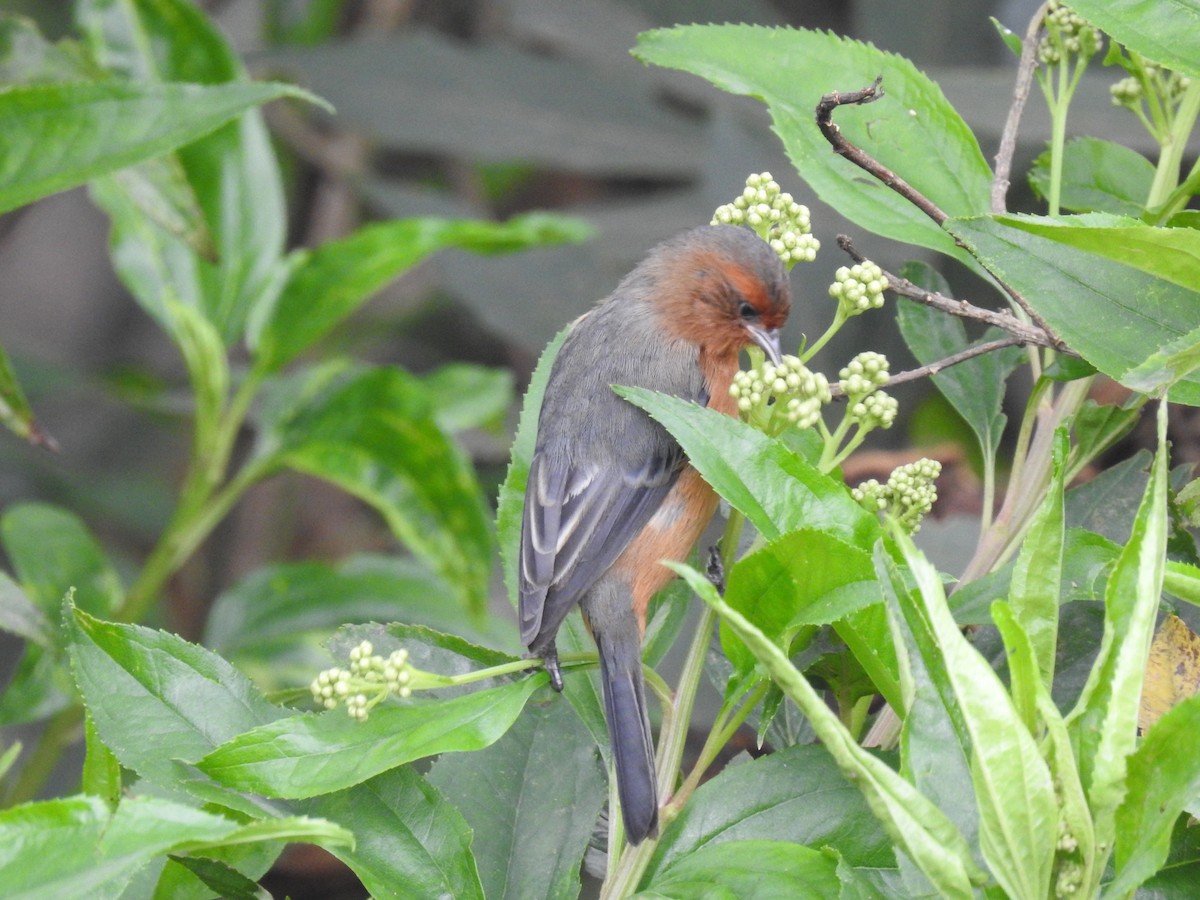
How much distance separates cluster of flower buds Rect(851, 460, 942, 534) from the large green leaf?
7.03 ft

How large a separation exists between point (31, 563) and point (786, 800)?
2212 millimetres

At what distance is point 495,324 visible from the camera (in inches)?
187

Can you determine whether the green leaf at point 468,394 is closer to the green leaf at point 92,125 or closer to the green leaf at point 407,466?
the green leaf at point 407,466

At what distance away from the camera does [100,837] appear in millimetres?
1234

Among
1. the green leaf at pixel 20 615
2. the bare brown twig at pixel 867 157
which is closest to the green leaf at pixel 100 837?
the bare brown twig at pixel 867 157

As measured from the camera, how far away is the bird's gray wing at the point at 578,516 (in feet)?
7.47

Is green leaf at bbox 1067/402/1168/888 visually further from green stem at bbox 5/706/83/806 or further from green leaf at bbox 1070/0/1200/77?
green stem at bbox 5/706/83/806

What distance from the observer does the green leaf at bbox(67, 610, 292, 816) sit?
1.57 meters

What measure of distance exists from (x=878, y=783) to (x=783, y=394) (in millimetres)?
639

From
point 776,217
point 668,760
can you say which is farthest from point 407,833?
point 776,217

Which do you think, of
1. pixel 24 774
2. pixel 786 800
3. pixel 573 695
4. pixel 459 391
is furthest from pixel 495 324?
pixel 786 800

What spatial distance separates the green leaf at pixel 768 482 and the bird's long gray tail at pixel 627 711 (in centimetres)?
39

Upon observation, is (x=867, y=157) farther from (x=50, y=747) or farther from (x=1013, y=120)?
(x=50, y=747)

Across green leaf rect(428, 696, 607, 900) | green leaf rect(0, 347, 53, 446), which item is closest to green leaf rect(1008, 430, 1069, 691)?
green leaf rect(428, 696, 607, 900)
